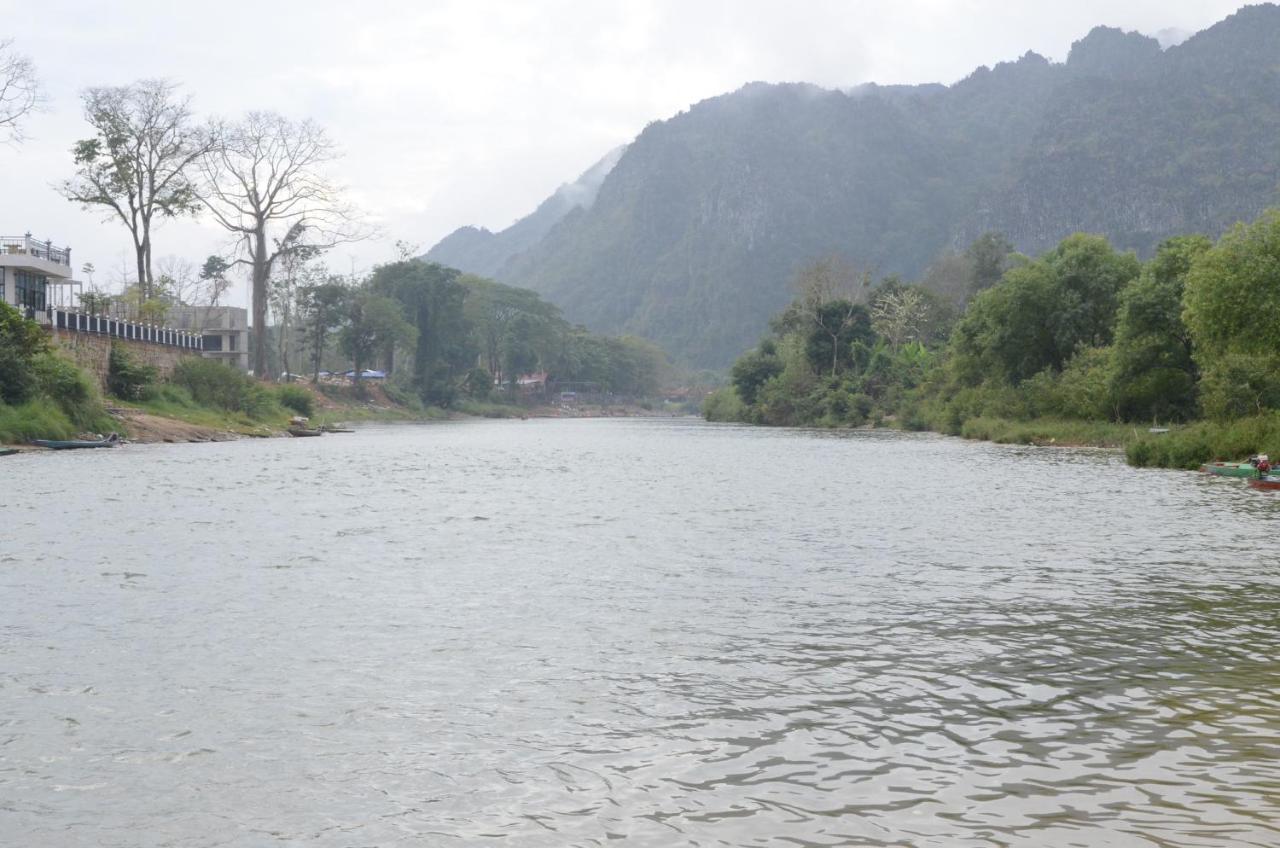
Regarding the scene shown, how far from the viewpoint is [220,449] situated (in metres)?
49.7

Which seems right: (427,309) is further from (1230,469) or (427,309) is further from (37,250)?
(1230,469)

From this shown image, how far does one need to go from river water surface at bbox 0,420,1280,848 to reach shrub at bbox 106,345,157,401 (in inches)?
1518

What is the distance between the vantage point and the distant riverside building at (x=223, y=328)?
105 metres

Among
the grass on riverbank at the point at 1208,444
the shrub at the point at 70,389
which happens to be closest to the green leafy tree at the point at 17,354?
the shrub at the point at 70,389

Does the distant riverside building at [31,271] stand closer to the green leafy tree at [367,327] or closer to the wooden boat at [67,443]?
the wooden boat at [67,443]

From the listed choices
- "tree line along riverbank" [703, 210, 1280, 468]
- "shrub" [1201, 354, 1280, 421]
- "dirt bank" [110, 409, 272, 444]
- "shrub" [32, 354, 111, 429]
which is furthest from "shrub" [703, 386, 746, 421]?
"shrub" [1201, 354, 1280, 421]

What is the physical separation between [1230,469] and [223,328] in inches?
3675

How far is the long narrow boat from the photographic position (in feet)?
103

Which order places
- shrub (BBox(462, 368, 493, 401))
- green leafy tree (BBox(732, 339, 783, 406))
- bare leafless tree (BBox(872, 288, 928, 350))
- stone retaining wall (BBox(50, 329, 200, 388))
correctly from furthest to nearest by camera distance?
1. shrub (BBox(462, 368, 493, 401))
2. green leafy tree (BBox(732, 339, 783, 406))
3. bare leafless tree (BBox(872, 288, 928, 350))
4. stone retaining wall (BBox(50, 329, 200, 388))

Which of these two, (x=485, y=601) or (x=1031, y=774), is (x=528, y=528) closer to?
(x=485, y=601)

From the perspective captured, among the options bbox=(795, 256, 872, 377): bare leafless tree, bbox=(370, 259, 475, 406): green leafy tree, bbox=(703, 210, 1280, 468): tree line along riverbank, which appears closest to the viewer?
bbox=(703, 210, 1280, 468): tree line along riverbank

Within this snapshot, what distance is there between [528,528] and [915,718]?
45.2 ft

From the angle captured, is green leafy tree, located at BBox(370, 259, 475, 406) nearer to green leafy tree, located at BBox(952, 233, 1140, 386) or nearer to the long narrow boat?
green leafy tree, located at BBox(952, 233, 1140, 386)

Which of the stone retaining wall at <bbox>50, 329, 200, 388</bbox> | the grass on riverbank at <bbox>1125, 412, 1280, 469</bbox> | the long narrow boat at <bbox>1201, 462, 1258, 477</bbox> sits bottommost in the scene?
the long narrow boat at <bbox>1201, 462, 1258, 477</bbox>
